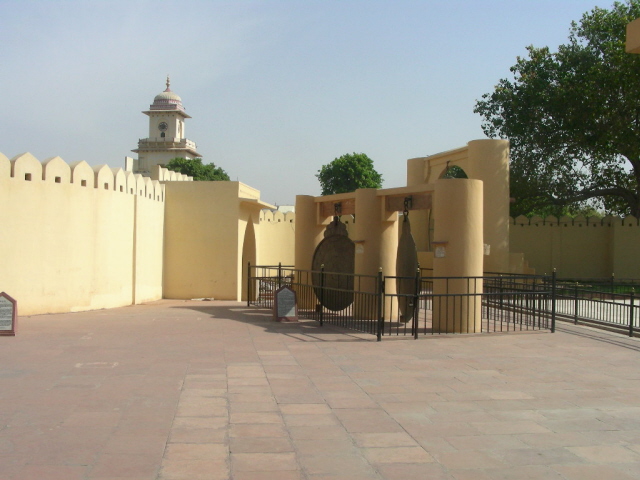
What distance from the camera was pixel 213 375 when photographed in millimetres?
7852

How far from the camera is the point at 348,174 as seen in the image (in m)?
52.6

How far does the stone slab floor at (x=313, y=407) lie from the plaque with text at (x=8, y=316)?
36cm

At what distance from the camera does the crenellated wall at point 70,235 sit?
12.6m

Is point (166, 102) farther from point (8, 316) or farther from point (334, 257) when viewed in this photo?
point (8, 316)

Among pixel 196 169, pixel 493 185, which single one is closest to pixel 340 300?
pixel 493 185

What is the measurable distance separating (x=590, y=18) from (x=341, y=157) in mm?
27890

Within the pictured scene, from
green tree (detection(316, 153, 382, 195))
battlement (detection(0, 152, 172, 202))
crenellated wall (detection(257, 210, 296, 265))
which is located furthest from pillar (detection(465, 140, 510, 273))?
green tree (detection(316, 153, 382, 195))

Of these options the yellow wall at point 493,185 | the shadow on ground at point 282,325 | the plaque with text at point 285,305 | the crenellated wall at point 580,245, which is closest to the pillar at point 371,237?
the shadow on ground at point 282,325

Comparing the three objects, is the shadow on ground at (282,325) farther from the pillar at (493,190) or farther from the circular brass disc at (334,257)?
→ the pillar at (493,190)

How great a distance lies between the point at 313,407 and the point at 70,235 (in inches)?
360

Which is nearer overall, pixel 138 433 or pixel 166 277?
pixel 138 433

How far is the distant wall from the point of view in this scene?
496 inches

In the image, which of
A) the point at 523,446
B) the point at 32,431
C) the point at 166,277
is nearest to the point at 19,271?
the point at 166,277

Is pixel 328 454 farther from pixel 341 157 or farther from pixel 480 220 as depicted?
pixel 341 157
